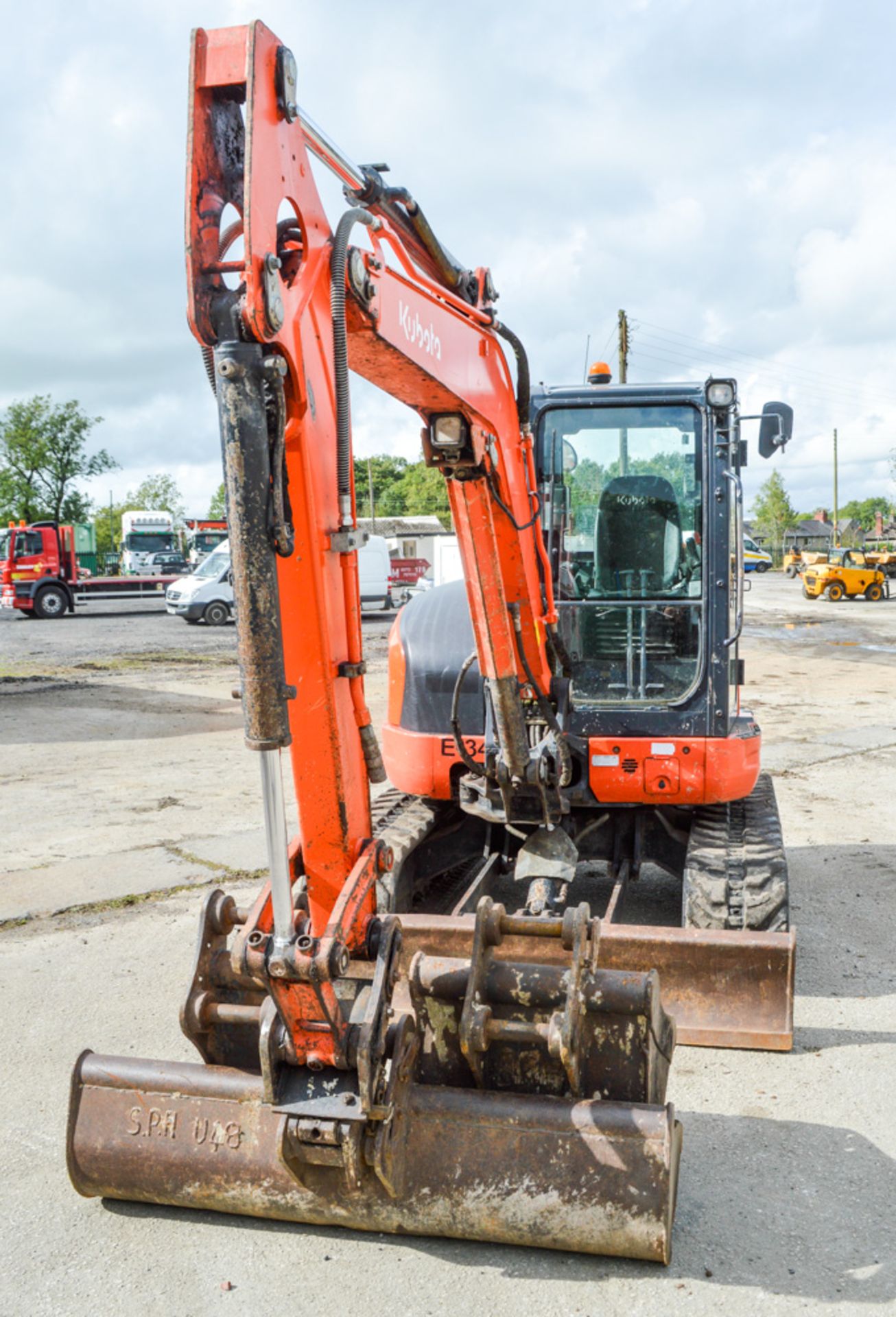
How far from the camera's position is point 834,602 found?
37219mm

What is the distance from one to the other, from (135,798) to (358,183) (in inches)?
272

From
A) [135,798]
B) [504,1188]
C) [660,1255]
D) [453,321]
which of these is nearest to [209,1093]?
[504,1188]

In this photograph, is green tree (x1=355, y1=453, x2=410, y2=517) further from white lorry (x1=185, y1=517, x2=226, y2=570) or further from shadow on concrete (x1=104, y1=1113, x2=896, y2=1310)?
shadow on concrete (x1=104, y1=1113, x2=896, y2=1310)

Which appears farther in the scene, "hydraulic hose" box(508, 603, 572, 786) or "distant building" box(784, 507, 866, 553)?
"distant building" box(784, 507, 866, 553)

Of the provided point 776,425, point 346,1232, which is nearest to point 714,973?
point 346,1232

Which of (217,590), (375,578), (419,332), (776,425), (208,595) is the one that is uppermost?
(419,332)

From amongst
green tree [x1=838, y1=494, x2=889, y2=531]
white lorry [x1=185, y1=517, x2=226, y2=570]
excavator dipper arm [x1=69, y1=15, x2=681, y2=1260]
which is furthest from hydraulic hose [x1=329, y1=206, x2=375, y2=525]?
green tree [x1=838, y1=494, x2=889, y2=531]

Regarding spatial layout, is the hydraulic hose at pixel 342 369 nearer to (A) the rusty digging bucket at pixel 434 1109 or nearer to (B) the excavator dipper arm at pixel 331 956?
(B) the excavator dipper arm at pixel 331 956

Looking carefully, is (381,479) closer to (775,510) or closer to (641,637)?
(775,510)

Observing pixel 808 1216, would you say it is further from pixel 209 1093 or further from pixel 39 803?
pixel 39 803

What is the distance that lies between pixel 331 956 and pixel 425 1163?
882mm

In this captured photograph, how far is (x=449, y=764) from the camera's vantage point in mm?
5754

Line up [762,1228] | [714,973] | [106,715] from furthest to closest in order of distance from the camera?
[106,715]
[714,973]
[762,1228]

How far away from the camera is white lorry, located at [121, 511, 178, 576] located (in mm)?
42250
